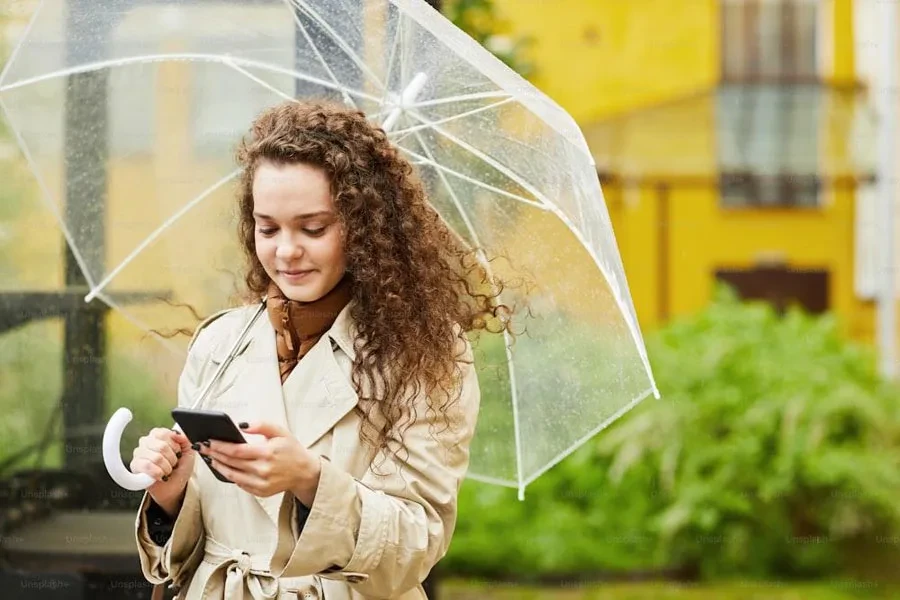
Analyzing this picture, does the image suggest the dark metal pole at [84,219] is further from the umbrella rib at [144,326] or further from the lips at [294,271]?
the lips at [294,271]

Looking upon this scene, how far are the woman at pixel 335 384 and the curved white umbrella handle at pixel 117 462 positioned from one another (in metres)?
0.03

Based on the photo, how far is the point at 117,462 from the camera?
218 cm

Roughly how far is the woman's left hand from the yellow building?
10.9 m

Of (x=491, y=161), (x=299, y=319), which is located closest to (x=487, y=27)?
(x=491, y=161)

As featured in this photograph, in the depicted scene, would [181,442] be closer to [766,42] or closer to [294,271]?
[294,271]

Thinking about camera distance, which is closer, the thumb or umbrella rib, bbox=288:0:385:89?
the thumb

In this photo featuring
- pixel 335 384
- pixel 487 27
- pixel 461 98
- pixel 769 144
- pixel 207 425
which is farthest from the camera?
pixel 769 144

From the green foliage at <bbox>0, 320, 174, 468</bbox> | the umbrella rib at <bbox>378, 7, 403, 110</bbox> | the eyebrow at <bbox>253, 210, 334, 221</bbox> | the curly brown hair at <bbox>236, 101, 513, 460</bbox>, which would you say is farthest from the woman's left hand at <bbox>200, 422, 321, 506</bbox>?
the green foliage at <bbox>0, 320, 174, 468</bbox>

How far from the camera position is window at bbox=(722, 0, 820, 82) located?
13.9 m

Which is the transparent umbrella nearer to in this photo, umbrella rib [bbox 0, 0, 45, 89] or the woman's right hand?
umbrella rib [bbox 0, 0, 45, 89]

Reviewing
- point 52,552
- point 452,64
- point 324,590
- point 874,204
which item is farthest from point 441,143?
point 874,204

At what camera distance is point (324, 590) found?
2.37 m

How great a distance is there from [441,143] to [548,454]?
28.4 inches

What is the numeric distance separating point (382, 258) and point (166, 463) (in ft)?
1.67
